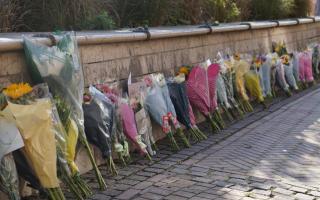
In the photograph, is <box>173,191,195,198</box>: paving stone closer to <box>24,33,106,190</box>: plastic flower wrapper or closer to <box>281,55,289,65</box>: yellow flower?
<box>24,33,106,190</box>: plastic flower wrapper

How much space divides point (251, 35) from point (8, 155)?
741 centimetres

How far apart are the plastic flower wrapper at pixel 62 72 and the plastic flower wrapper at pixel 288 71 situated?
20.6 ft

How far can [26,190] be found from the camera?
4.68 meters

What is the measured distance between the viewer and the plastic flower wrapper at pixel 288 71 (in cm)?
1045

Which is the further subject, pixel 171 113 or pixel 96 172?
pixel 171 113

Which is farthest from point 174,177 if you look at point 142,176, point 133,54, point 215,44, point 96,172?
point 215,44

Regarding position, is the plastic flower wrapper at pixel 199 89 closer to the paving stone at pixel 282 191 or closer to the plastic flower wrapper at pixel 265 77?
the paving stone at pixel 282 191

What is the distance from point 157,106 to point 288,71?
→ 5.04 m

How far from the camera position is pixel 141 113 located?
598 cm

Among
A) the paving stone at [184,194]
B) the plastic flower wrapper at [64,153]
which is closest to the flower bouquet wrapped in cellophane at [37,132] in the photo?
the plastic flower wrapper at [64,153]

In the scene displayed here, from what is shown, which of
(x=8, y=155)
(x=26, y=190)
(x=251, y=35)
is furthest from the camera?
(x=251, y=35)

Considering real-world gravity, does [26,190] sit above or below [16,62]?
below

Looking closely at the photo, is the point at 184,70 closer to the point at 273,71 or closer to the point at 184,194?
the point at 184,194

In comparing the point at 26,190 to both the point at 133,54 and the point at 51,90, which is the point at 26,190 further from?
the point at 133,54
